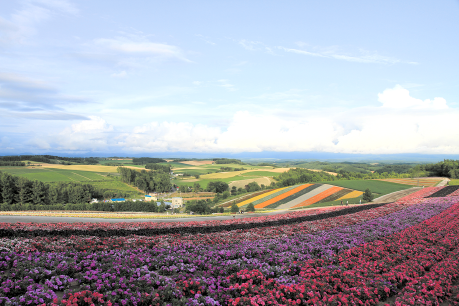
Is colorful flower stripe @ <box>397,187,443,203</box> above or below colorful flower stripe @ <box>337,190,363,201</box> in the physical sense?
above

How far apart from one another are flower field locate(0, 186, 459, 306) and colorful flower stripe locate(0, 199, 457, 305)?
0.09ft

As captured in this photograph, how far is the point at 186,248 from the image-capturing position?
9.91 meters

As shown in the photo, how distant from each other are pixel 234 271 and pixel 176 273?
1.86 m

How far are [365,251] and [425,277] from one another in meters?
2.80

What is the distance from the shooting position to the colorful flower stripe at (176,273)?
19.0 ft

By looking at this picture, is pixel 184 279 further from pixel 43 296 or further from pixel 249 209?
pixel 249 209

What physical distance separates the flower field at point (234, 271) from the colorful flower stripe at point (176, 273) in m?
0.03

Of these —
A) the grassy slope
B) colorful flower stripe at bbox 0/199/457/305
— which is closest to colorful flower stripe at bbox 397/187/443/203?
colorful flower stripe at bbox 0/199/457/305

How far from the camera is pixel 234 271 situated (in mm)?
7848

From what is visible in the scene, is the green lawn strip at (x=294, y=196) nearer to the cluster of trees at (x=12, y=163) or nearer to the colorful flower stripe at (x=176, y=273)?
the colorful flower stripe at (x=176, y=273)

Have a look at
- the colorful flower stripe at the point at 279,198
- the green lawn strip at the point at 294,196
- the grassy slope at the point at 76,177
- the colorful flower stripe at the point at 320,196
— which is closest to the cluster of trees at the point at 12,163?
the grassy slope at the point at 76,177

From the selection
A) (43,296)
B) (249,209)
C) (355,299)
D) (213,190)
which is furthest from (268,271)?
(213,190)

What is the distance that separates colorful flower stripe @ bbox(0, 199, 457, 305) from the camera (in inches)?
228

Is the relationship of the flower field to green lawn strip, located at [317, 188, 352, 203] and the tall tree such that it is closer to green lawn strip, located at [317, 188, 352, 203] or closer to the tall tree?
green lawn strip, located at [317, 188, 352, 203]
